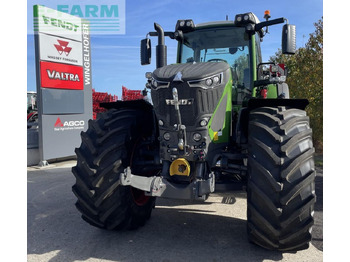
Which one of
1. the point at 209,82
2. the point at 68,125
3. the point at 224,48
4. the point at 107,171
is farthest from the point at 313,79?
the point at 107,171

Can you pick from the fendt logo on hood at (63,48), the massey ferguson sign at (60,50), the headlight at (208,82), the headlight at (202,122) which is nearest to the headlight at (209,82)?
the headlight at (208,82)

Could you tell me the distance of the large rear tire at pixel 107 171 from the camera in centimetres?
327

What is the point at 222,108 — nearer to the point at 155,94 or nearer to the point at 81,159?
the point at 155,94

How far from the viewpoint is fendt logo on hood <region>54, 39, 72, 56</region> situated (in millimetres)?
9016

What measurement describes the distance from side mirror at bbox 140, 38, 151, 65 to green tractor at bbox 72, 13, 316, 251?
0.19 metres

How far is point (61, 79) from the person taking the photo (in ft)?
30.1

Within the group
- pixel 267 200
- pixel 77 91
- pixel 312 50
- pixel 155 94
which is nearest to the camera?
pixel 267 200

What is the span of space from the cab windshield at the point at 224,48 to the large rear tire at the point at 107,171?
1.43 metres

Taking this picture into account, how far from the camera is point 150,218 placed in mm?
4199

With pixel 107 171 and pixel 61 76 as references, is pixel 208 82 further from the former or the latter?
pixel 61 76

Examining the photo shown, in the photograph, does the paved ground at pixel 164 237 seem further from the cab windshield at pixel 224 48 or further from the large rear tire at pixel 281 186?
Answer: the cab windshield at pixel 224 48

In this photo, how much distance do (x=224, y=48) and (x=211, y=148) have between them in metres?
1.69

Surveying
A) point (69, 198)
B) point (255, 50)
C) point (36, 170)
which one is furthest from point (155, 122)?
point (36, 170)

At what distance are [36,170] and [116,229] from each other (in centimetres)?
557
